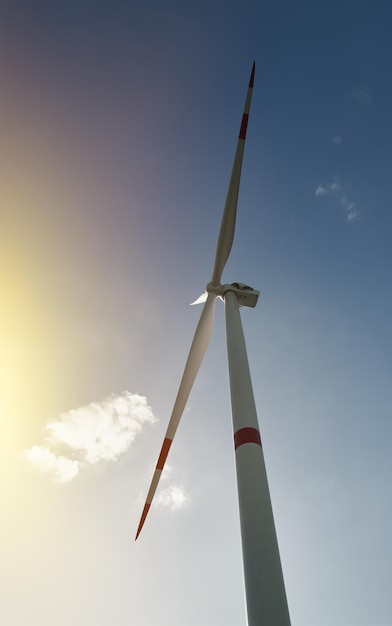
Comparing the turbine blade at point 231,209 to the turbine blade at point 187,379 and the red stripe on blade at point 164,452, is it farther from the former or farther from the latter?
the red stripe on blade at point 164,452

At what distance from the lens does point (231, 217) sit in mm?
16391

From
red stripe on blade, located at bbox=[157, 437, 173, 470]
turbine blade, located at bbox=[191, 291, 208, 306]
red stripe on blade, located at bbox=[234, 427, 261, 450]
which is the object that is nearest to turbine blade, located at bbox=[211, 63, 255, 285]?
turbine blade, located at bbox=[191, 291, 208, 306]

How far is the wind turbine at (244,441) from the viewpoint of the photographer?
683cm

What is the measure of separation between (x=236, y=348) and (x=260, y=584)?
6229 millimetres

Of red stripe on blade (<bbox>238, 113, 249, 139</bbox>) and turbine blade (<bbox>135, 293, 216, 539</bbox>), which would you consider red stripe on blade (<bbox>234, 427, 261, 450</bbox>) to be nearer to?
turbine blade (<bbox>135, 293, 216, 539</bbox>)

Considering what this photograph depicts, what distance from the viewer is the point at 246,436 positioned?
9.24m

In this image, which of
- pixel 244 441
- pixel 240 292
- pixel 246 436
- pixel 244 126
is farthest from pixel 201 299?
pixel 244 441

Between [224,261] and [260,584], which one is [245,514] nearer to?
[260,584]

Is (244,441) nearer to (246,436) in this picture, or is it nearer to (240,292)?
(246,436)

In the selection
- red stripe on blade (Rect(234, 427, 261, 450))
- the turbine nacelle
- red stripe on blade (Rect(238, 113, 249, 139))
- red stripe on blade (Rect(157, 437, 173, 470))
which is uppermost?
red stripe on blade (Rect(238, 113, 249, 139))

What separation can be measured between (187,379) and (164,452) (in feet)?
10.7

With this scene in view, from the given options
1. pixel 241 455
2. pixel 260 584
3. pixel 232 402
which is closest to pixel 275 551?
pixel 260 584

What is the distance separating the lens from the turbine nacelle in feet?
52.2

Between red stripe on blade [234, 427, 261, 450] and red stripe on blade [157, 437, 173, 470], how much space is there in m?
6.93
